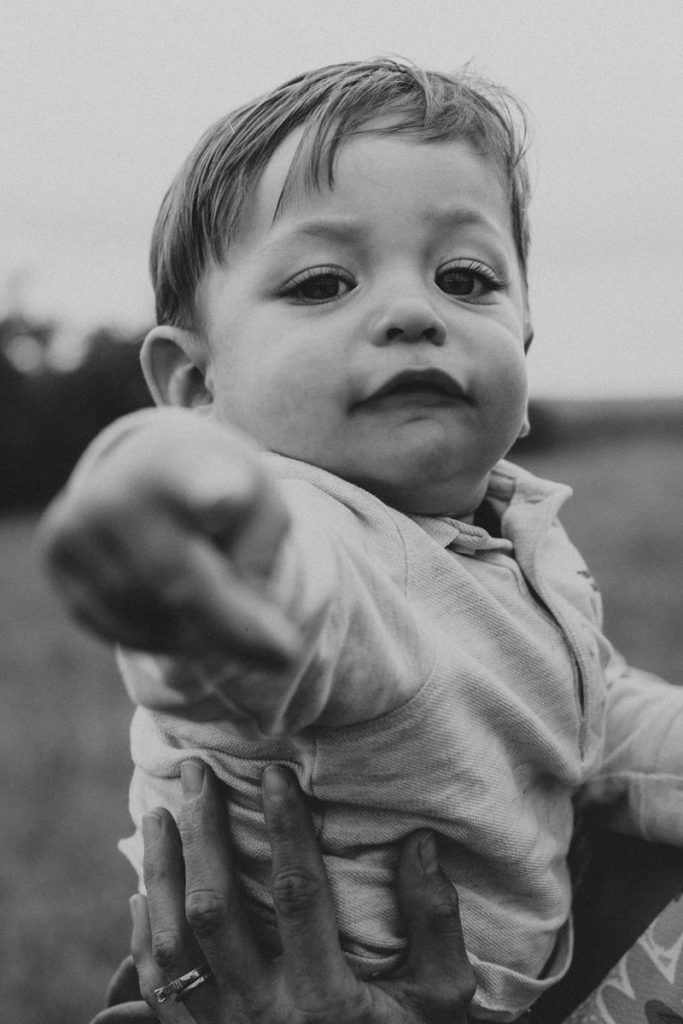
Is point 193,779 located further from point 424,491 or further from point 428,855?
point 424,491

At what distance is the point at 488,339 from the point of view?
1.54m

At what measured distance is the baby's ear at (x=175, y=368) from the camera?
177 cm

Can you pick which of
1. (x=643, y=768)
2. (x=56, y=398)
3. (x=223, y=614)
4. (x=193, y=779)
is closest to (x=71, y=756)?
(x=643, y=768)

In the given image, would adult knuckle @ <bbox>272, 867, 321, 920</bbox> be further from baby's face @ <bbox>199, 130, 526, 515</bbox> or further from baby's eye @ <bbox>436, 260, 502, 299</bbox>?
baby's eye @ <bbox>436, 260, 502, 299</bbox>

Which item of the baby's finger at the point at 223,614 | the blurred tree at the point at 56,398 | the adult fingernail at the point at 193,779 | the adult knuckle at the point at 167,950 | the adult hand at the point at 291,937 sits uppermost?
the baby's finger at the point at 223,614

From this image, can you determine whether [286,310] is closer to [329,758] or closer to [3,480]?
[329,758]

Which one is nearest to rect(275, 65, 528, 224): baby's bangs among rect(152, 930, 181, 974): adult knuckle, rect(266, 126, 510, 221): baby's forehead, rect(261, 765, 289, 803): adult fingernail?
rect(266, 126, 510, 221): baby's forehead

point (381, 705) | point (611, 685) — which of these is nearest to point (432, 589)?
point (381, 705)

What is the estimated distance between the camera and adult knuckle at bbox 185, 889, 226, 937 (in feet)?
4.84

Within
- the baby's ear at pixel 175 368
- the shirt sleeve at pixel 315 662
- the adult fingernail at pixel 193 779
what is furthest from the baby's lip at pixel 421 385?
the adult fingernail at pixel 193 779

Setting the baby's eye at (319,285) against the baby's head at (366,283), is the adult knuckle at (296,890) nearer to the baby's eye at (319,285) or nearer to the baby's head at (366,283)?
the baby's head at (366,283)

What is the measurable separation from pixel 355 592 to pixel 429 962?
72 cm

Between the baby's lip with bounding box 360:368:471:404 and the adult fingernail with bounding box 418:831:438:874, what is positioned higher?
the baby's lip with bounding box 360:368:471:404

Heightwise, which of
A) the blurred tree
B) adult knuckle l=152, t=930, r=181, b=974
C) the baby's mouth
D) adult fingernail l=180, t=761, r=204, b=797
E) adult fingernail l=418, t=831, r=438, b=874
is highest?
the baby's mouth
